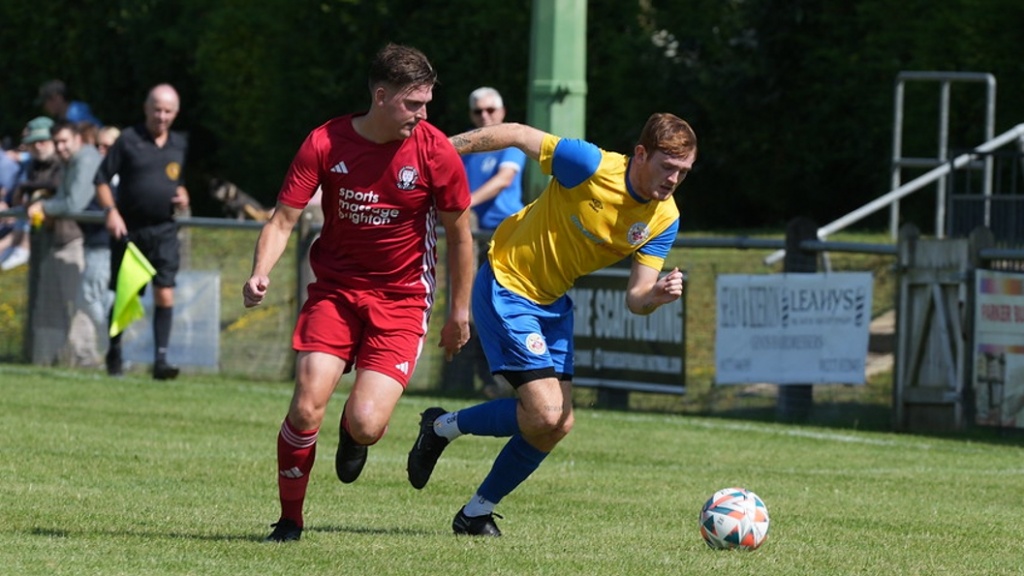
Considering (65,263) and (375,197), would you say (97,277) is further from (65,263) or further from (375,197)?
(375,197)

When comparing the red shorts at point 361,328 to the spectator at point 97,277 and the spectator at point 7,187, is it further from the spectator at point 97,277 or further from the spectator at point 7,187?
the spectator at point 7,187

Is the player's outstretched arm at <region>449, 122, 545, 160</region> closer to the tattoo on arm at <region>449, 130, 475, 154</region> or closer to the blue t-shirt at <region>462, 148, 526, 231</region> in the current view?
the tattoo on arm at <region>449, 130, 475, 154</region>

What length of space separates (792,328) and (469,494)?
17.2 feet

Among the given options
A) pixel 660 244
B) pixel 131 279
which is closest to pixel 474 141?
pixel 660 244

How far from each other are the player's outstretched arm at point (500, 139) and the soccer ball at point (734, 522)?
1.69m

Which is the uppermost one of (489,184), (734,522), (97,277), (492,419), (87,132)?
(87,132)

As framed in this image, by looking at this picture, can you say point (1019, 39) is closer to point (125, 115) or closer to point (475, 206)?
point (475, 206)

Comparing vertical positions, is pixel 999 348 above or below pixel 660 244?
below

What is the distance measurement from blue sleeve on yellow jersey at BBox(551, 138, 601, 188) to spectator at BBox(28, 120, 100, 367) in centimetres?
958

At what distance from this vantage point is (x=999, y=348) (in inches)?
539

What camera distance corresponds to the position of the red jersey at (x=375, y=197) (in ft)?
25.8

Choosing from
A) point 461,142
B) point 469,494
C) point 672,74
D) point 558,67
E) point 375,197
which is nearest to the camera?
point 375,197

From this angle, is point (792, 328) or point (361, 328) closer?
point (361, 328)

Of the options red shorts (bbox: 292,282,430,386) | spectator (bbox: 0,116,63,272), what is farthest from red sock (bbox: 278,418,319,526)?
spectator (bbox: 0,116,63,272)
